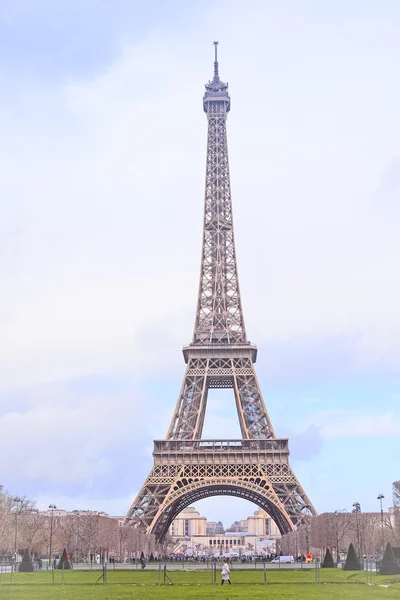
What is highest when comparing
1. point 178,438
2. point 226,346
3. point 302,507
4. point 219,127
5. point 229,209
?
point 219,127

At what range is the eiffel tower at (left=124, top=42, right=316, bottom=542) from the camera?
8925cm

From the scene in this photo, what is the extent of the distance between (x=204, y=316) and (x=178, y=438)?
1624 centimetres

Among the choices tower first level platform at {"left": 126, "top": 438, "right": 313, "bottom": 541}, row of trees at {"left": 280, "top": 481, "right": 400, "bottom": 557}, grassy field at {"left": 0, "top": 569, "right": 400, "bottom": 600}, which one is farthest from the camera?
tower first level platform at {"left": 126, "top": 438, "right": 313, "bottom": 541}

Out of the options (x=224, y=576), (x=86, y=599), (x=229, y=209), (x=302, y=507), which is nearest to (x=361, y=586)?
(x=224, y=576)

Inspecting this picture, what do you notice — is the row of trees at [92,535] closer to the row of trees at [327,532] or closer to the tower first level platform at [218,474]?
the tower first level platform at [218,474]

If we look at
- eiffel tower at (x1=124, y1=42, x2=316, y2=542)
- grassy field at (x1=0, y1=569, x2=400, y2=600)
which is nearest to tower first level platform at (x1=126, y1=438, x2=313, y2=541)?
eiffel tower at (x1=124, y1=42, x2=316, y2=542)

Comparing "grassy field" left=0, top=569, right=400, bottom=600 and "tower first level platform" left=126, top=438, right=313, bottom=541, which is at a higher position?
"tower first level platform" left=126, top=438, right=313, bottom=541

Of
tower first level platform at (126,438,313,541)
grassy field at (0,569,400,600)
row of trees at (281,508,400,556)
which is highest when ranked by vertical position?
tower first level platform at (126,438,313,541)

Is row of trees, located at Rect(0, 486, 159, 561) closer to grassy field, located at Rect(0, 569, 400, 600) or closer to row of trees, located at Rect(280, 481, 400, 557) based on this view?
row of trees, located at Rect(280, 481, 400, 557)

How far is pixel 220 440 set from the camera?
9319 centimetres

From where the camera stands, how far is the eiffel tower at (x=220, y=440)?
89250 millimetres

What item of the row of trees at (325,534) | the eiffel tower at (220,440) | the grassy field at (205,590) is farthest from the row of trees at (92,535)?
Answer: the grassy field at (205,590)

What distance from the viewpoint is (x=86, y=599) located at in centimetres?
3409

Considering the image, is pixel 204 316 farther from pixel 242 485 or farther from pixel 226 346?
pixel 242 485
